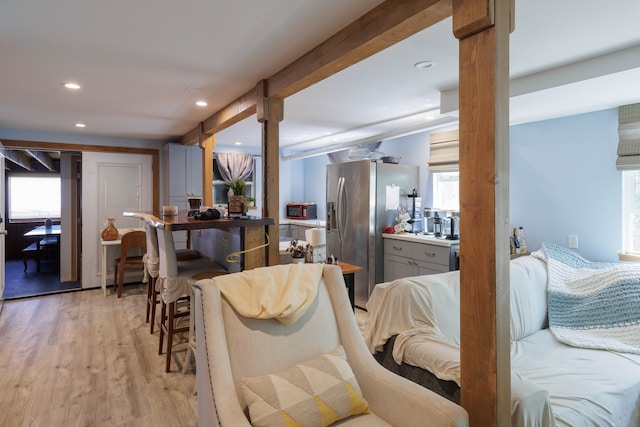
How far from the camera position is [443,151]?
14.8ft

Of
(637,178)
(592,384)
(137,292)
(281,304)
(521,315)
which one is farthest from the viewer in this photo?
(137,292)

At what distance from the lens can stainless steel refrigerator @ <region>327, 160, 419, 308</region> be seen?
446 centimetres

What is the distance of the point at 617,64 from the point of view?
2.33 meters

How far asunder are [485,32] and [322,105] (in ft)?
8.23

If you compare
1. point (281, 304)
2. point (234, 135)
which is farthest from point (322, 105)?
point (281, 304)

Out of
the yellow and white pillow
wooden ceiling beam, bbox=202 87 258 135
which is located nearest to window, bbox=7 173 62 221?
wooden ceiling beam, bbox=202 87 258 135

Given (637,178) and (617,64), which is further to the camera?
(637,178)

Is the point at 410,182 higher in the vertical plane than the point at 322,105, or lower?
lower

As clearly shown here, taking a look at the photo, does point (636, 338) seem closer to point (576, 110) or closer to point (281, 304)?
Answer: point (576, 110)

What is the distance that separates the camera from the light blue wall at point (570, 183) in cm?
322

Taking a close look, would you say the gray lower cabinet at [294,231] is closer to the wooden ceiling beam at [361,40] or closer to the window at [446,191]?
the window at [446,191]

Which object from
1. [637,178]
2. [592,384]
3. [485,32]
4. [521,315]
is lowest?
[592,384]

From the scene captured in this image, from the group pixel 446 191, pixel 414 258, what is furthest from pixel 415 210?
pixel 414 258

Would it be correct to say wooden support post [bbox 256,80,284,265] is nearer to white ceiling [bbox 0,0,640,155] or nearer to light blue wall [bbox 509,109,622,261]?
white ceiling [bbox 0,0,640,155]
